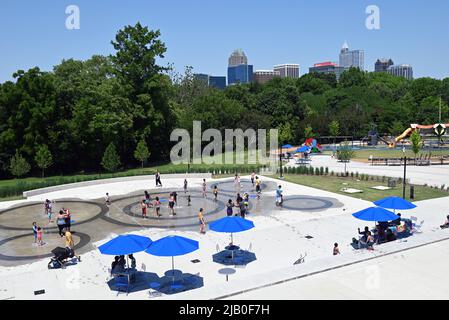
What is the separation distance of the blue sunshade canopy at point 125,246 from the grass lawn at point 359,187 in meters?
19.9

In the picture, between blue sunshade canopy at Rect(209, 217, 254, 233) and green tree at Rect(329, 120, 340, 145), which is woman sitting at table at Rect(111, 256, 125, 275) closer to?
blue sunshade canopy at Rect(209, 217, 254, 233)

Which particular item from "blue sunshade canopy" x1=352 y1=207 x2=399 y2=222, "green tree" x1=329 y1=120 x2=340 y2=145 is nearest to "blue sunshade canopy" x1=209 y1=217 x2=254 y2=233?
"blue sunshade canopy" x1=352 y1=207 x2=399 y2=222

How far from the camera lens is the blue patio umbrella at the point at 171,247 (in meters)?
14.3

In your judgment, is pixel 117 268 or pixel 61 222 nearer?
pixel 117 268

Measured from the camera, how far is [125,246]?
49.0 feet

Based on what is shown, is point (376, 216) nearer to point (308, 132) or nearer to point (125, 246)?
point (125, 246)

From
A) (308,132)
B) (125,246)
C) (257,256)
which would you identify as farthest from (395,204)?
(308,132)

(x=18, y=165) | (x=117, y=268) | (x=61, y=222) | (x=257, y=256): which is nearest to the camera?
(x=117, y=268)

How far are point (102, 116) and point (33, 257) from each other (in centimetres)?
3653

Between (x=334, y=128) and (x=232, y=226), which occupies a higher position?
(x=334, y=128)

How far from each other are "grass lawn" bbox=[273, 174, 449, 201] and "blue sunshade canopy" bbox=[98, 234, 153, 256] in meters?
19.9

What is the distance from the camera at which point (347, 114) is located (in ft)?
284

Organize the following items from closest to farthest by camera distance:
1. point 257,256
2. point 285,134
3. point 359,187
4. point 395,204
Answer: point 257,256, point 395,204, point 359,187, point 285,134
